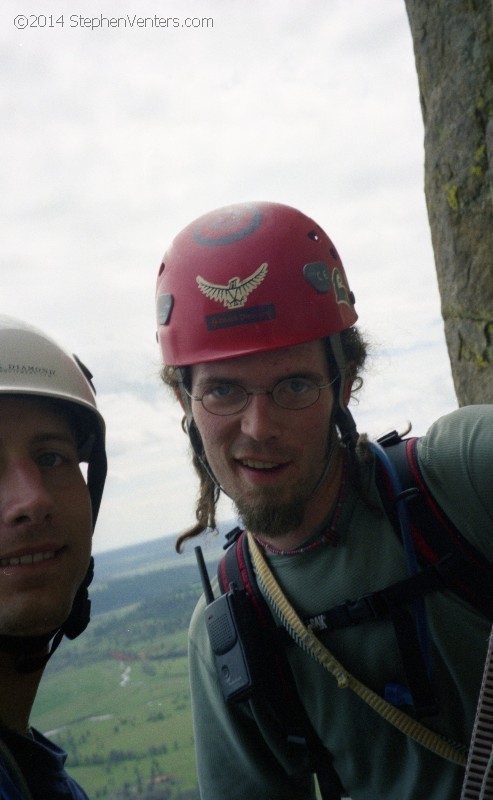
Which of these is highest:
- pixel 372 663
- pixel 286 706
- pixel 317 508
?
pixel 317 508

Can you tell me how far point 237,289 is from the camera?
9.39 feet

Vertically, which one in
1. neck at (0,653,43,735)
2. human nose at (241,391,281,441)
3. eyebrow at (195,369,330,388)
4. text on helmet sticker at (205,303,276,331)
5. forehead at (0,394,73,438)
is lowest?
neck at (0,653,43,735)

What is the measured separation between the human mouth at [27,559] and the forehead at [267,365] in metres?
0.99

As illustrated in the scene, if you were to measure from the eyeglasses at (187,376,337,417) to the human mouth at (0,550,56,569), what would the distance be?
0.89 meters

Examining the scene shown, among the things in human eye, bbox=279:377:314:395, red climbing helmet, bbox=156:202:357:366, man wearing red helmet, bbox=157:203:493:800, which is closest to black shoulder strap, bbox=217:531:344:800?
man wearing red helmet, bbox=157:203:493:800

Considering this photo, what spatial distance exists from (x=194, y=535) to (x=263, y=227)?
1557mm

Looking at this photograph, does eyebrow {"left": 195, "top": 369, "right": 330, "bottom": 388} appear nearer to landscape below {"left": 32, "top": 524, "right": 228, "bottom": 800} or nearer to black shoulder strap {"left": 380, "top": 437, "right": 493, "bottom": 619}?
black shoulder strap {"left": 380, "top": 437, "right": 493, "bottom": 619}

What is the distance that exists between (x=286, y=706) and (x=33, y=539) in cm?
126

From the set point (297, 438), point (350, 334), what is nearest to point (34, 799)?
point (297, 438)

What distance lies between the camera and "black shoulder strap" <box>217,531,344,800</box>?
2.66 metres

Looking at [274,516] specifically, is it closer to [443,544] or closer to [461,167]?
[443,544]

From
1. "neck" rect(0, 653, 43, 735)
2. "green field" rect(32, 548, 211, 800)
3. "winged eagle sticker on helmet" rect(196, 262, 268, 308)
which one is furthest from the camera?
"green field" rect(32, 548, 211, 800)

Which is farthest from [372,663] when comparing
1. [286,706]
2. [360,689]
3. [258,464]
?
→ [258,464]

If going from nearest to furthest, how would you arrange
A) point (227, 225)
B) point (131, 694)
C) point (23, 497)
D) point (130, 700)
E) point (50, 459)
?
point (23, 497), point (50, 459), point (227, 225), point (130, 700), point (131, 694)
